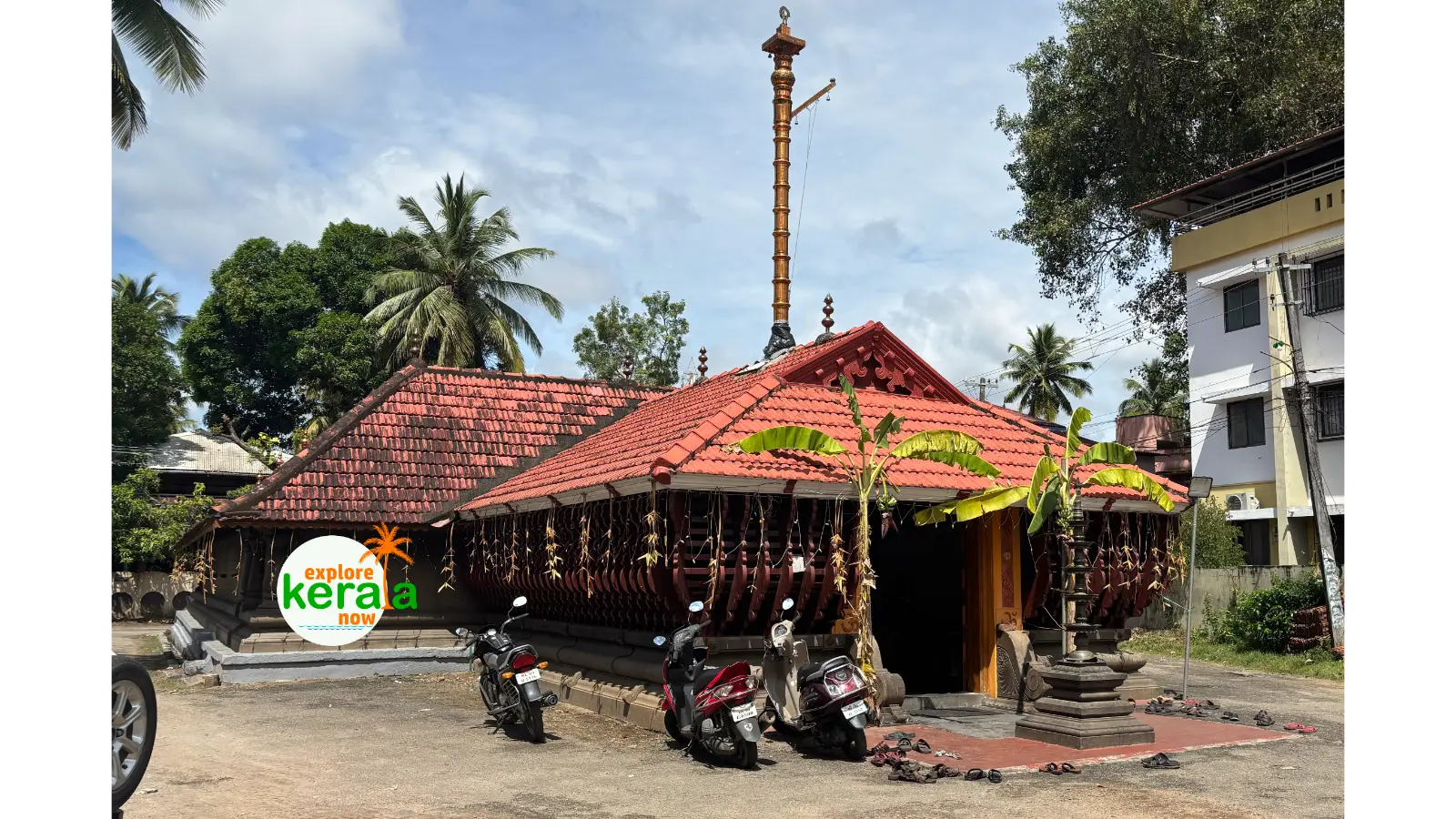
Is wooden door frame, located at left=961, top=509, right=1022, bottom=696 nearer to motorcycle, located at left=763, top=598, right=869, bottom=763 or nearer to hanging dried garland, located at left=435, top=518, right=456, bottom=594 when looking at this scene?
motorcycle, located at left=763, top=598, right=869, bottom=763

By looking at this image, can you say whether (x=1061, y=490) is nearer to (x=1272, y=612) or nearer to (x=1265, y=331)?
(x=1272, y=612)

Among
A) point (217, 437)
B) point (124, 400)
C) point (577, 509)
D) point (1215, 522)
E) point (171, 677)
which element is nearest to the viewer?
point (577, 509)

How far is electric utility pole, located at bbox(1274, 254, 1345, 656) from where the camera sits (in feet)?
65.9

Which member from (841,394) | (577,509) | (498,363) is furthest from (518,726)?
(498,363)

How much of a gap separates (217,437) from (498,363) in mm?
11804

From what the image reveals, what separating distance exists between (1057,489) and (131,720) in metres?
8.07

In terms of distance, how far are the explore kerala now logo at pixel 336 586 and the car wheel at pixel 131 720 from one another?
31.5 ft

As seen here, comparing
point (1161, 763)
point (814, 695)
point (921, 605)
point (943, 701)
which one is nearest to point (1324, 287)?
point (921, 605)

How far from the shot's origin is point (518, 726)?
36.7 feet

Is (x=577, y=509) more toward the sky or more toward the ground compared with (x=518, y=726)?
more toward the sky

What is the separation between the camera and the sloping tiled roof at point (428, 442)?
51.0ft

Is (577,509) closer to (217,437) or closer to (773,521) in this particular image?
(773,521)

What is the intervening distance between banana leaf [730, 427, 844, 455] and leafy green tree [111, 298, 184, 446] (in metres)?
29.6

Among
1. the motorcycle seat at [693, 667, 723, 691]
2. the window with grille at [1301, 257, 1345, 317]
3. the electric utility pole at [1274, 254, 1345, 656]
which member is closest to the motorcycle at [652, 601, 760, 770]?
the motorcycle seat at [693, 667, 723, 691]
